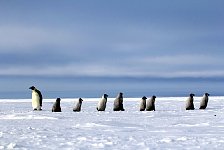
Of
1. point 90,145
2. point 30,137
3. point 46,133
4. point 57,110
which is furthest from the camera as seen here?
point 57,110

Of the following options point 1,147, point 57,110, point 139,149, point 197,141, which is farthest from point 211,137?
point 57,110

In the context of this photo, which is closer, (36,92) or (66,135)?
(66,135)

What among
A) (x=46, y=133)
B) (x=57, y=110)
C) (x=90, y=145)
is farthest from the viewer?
(x=57, y=110)

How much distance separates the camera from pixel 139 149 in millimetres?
8133

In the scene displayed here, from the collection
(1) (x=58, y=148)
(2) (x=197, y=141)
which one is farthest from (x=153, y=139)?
(1) (x=58, y=148)

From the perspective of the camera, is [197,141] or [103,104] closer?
[197,141]

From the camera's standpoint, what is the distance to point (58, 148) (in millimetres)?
8281

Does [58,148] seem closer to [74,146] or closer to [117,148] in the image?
[74,146]

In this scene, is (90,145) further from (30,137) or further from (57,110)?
(57,110)

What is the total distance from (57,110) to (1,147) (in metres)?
16.3

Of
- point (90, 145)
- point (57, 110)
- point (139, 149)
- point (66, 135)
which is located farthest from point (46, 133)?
point (57, 110)

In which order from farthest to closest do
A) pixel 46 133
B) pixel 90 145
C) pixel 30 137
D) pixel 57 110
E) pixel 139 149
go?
pixel 57 110
pixel 46 133
pixel 30 137
pixel 90 145
pixel 139 149

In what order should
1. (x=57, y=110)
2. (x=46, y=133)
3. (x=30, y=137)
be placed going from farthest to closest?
(x=57, y=110)
(x=46, y=133)
(x=30, y=137)

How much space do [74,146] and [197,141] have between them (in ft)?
7.88
